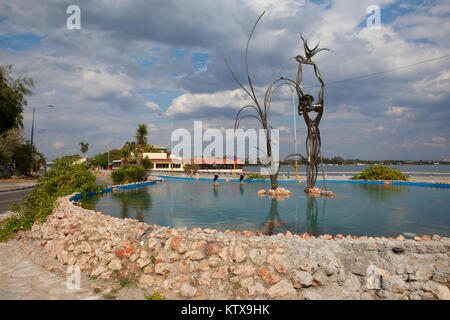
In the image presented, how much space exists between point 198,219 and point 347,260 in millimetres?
6144

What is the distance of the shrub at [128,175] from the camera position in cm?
2912

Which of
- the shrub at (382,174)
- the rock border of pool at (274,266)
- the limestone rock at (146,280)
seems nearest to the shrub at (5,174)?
the rock border of pool at (274,266)

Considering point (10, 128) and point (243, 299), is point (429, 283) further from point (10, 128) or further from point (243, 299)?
point (10, 128)

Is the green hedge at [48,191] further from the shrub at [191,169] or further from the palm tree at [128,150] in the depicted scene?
the palm tree at [128,150]

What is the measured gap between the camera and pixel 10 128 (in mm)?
34625

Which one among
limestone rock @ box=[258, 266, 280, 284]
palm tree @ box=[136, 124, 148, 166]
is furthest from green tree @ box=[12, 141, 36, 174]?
limestone rock @ box=[258, 266, 280, 284]

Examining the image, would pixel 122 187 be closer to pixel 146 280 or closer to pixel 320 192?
pixel 320 192

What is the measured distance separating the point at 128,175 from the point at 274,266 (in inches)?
1045

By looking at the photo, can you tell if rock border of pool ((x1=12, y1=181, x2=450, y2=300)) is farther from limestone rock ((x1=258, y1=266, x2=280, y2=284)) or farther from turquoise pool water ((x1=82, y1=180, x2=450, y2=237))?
turquoise pool water ((x1=82, y1=180, x2=450, y2=237))

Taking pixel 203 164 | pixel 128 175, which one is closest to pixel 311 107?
pixel 128 175

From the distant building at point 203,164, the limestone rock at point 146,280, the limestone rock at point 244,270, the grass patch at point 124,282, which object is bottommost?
the grass patch at point 124,282

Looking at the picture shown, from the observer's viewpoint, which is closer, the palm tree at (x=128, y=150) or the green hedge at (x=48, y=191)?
the green hedge at (x=48, y=191)

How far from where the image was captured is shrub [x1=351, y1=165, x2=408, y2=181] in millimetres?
26734
